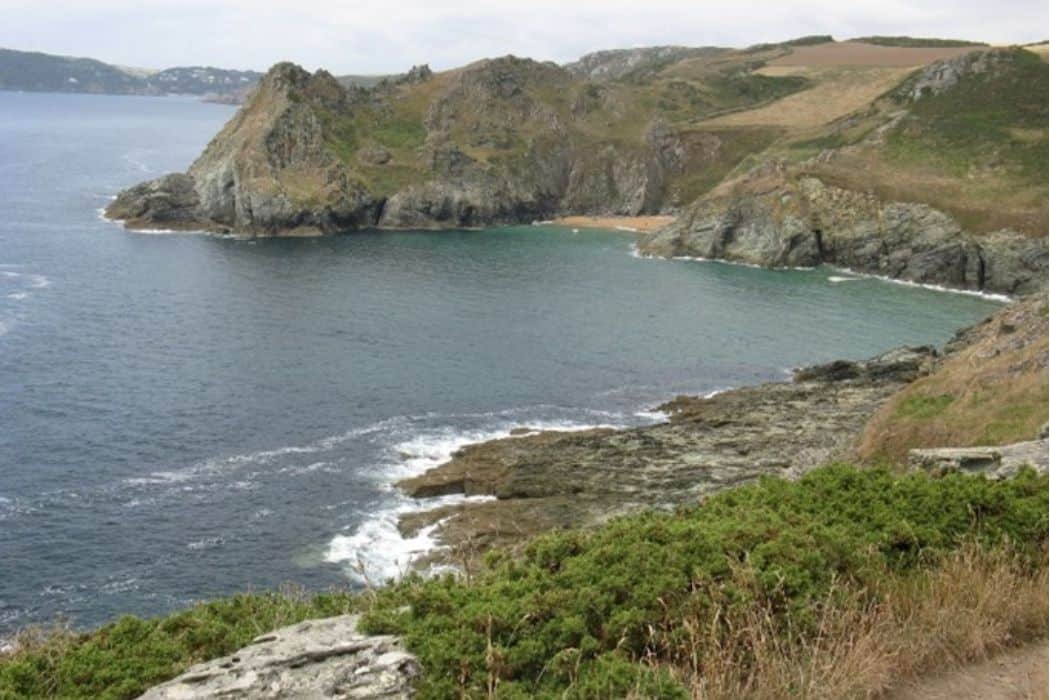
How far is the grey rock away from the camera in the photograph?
20328 millimetres

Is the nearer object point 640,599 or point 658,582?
point 640,599

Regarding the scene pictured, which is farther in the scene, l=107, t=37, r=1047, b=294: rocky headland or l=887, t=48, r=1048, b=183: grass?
l=887, t=48, r=1048, b=183: grass

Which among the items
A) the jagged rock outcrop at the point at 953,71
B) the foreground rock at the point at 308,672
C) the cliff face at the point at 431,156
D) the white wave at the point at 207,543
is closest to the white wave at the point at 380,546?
the white wave at the point at 207,543

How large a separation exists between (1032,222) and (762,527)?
11448 cm

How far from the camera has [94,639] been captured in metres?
15.3

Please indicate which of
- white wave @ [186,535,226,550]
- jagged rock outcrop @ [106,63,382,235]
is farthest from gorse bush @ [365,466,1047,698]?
jagged rock outcrop @ [106,63,382,235]

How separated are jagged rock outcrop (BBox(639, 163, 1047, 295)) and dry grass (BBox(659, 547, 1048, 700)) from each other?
10566 cm

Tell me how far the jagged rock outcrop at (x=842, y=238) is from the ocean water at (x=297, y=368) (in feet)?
18.1

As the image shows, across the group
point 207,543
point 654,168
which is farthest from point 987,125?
point 207,543

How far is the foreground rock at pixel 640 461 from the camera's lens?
147 ft

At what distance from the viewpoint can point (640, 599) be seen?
40.1ft

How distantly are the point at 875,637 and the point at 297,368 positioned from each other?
62.3 m

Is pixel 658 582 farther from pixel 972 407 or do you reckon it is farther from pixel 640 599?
pixel 972 407

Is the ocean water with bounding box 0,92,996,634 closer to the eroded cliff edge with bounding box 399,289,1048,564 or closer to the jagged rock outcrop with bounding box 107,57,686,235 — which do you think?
the eroded cliff edge with bounding box 399,289,1048,564
